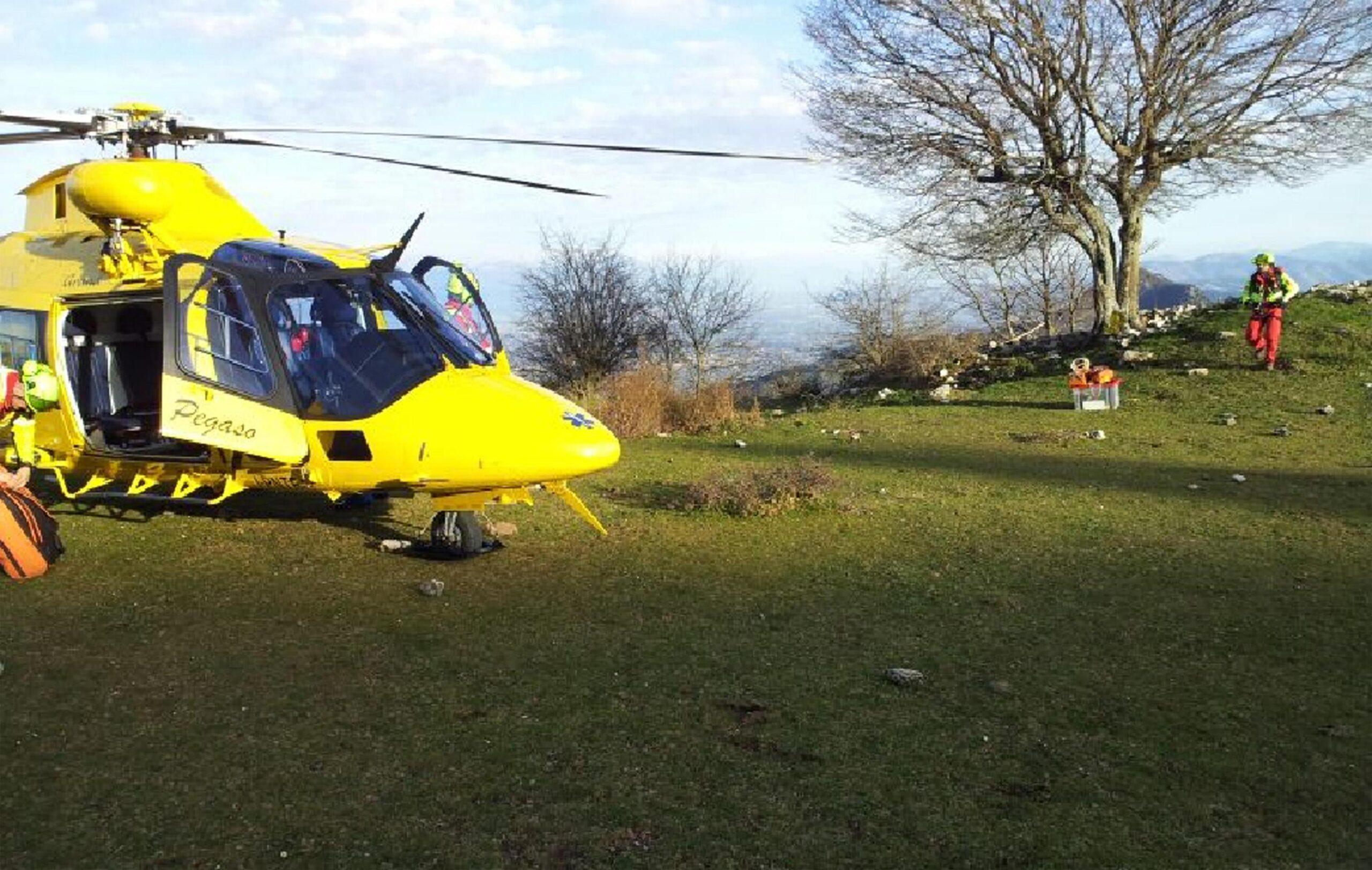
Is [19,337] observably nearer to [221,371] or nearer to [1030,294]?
[221,371]

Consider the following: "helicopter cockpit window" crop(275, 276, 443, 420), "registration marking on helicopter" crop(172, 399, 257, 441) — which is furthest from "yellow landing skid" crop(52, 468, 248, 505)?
"helicopter cockpit window" crop(275, 276, 443, 420)

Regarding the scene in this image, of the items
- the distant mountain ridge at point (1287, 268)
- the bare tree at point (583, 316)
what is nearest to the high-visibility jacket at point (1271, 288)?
the distant mountain ridge at point (1287, 268)

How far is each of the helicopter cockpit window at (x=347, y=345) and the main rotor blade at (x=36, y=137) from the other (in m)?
2.19

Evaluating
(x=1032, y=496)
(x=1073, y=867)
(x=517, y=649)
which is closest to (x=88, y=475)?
(x=517, y=649)

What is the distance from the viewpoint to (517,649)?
5488 millimetres

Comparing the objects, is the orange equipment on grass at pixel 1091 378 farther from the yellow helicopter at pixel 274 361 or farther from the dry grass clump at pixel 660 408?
the yellow helicopter at pixel 274 361

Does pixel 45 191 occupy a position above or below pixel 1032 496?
above

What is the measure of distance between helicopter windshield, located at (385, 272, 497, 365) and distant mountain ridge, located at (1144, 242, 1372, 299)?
12393 millimetres

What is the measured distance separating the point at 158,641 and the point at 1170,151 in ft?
61.2

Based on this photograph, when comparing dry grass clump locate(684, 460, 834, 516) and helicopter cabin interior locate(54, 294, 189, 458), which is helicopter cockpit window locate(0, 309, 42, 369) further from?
dry grass clump locate(684, 460, 834, 516)

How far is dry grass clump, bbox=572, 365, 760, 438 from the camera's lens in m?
14.6

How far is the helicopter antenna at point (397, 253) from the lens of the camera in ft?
23.7

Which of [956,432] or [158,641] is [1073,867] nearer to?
[158,641]

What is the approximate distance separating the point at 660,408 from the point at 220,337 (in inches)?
334
